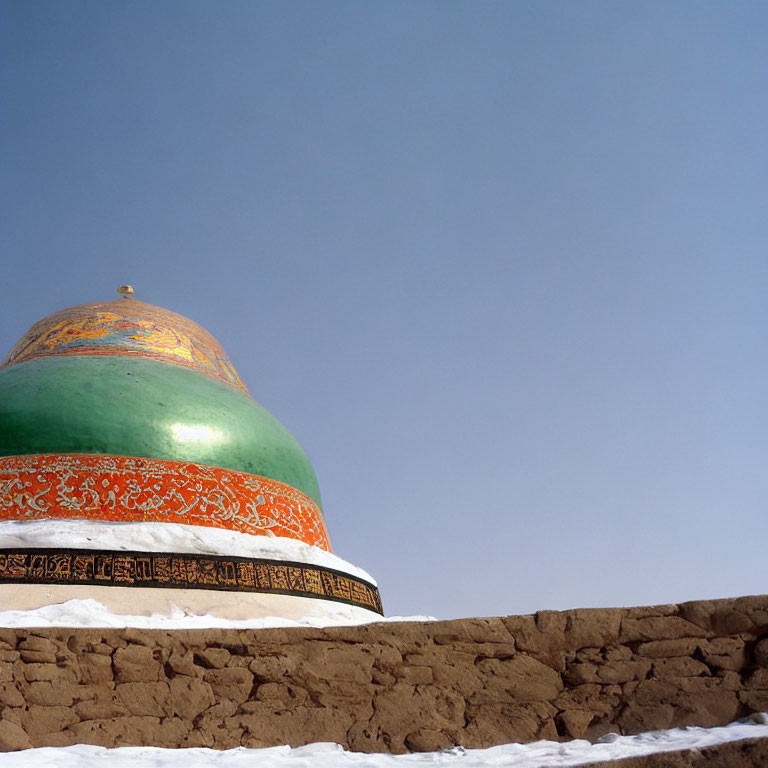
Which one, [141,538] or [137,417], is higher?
[137,417]

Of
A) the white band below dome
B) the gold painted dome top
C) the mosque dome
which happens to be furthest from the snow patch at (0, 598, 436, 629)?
the gold painted dome top

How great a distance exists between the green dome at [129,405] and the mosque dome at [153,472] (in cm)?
2

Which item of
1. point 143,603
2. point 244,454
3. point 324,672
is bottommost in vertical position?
point 324,672

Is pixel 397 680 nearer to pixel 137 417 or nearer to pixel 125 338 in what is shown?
pixel 137 417

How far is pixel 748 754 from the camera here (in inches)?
113

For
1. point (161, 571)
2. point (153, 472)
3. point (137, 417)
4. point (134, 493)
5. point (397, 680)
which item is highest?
point (137, 417)

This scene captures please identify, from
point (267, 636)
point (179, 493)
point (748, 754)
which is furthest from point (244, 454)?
point (748, 754)

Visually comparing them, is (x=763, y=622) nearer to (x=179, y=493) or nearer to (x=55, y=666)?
(x=55, y=666)

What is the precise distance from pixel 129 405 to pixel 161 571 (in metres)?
2.01

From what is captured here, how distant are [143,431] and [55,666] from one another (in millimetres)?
4306

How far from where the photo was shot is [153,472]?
7289 millimetres

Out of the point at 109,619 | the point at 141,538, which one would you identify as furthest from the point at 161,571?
the point at 109,619

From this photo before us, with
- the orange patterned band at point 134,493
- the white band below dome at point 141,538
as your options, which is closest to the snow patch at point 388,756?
the white band below dome at point 141,538

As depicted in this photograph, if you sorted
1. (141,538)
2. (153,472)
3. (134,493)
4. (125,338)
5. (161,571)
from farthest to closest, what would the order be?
1. (125,338)
2. (153,472)
3. (134,493)
4. (141,538)
5. (161,571)
